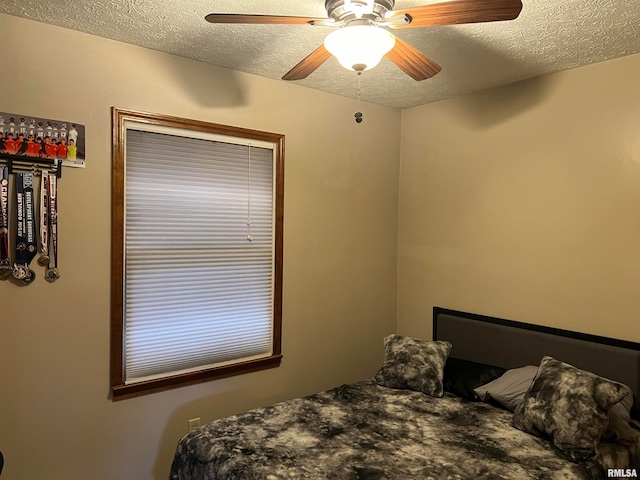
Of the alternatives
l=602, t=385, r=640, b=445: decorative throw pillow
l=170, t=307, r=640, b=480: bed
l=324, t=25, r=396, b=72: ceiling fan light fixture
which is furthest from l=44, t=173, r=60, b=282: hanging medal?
l=602, t=385, r=640, b=445: decorative throw pillow

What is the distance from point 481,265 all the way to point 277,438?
1.97 metres

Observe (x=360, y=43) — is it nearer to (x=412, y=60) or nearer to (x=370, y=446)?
(x=412, y=60)

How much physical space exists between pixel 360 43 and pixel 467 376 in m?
2.20

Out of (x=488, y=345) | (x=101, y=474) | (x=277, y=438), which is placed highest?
(x=488, y=345)

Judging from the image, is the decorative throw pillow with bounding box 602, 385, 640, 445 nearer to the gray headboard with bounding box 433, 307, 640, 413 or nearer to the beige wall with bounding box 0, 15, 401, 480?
the gray headboard with bounding box 433, 307, 640, 413

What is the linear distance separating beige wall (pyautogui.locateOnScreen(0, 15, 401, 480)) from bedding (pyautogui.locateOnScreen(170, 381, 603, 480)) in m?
0.53

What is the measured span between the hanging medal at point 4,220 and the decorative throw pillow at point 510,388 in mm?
2724

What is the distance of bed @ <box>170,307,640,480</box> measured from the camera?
79.8 inches

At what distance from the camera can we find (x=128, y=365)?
103 inches

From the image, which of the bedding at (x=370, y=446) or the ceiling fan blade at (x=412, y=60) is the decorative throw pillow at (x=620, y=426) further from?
the ceiling fan blade at (x=412, y=60)

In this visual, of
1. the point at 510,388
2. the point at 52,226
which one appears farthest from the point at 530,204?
the point at 52,226

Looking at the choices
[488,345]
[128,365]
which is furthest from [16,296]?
[488,345]

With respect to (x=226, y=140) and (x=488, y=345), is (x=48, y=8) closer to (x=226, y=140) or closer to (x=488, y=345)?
(x=226, y=140)

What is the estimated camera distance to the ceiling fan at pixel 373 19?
1558mm
